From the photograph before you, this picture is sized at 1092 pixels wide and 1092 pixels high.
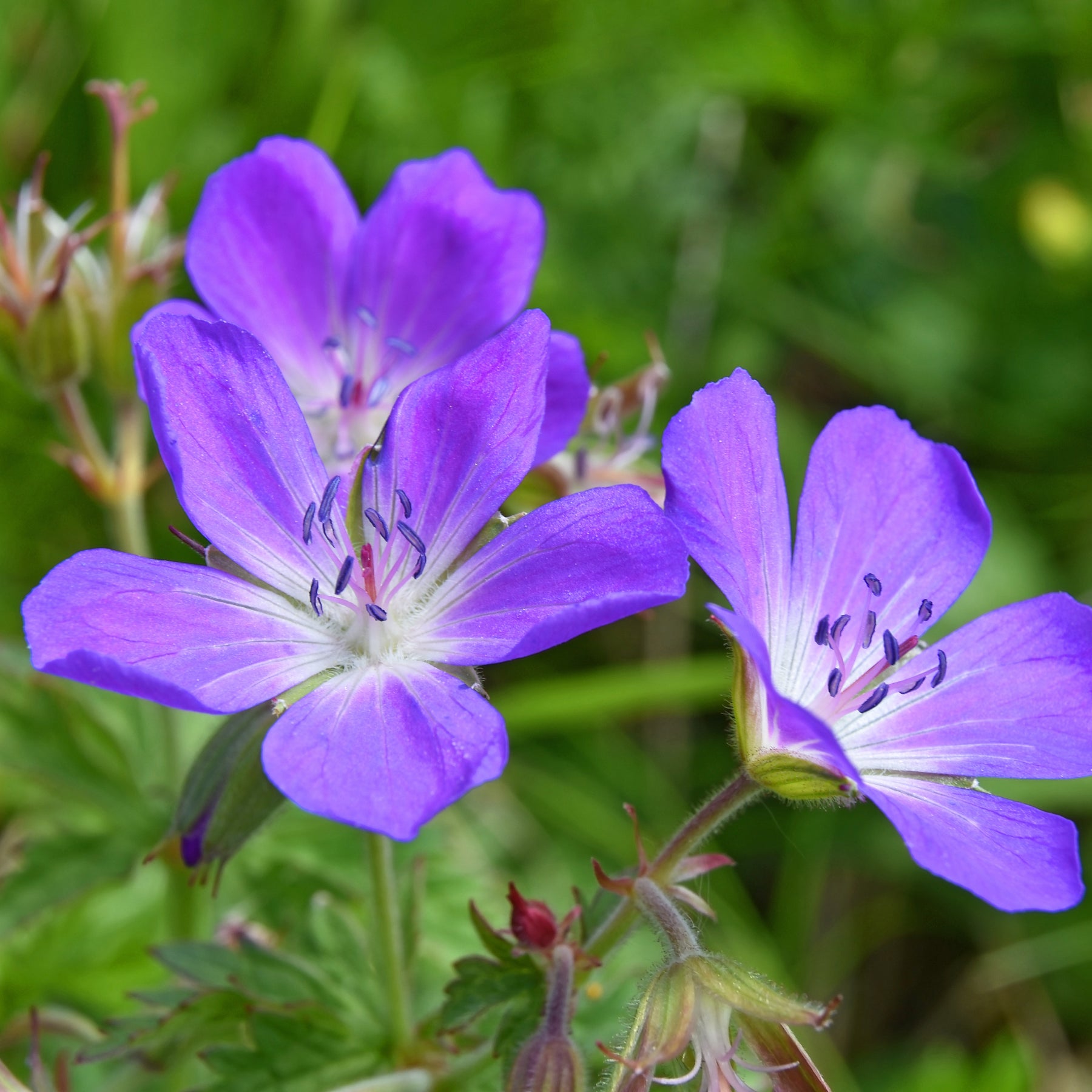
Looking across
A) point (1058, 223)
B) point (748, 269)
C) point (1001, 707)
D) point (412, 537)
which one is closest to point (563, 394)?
point (412, 537)

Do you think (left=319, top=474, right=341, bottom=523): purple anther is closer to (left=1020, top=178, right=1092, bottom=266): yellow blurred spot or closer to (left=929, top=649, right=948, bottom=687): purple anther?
(left=929, top=649, right=948, bottom=687): purple anther

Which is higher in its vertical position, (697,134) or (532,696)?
(697,134)

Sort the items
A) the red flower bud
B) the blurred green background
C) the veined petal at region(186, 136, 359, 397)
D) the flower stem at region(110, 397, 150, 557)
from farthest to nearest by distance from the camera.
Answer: the blurred green background < the flower stem at region(110, 397, 150, 557) < the veined petal at region(186, 136, 359, 397) < the red flower bud

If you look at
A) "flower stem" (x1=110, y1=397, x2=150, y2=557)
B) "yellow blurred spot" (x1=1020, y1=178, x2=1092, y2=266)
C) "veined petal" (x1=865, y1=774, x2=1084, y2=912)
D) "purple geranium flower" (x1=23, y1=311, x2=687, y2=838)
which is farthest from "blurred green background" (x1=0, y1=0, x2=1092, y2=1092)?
"veined petal" (x1=865, y1=774, x2=1084, y2=912)

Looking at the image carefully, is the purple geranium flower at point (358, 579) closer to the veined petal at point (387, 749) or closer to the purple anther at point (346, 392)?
the veined petal at point (387, 749)

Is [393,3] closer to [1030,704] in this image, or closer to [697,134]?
[697,134]

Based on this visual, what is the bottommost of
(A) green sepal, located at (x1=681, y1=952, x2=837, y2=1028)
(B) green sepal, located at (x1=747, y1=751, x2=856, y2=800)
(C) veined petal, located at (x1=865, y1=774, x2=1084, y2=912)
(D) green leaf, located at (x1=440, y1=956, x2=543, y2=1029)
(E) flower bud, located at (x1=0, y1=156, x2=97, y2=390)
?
(D) green leaf, located at (x1=440, y1=956, x2=543, y2=1029)

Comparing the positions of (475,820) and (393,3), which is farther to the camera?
(393,3)

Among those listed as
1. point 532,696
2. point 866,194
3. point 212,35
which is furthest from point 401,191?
point 866,194

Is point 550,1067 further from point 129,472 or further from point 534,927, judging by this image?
point 129,472
